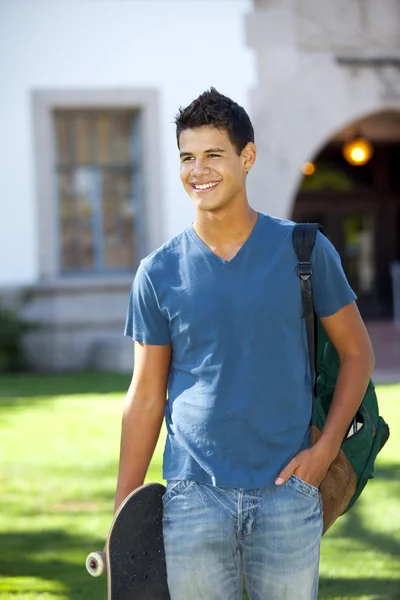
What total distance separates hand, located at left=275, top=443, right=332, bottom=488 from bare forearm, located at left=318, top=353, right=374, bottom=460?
3 centimetres

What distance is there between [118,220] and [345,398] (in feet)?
37.2

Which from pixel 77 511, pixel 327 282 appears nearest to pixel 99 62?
pixel 77 511

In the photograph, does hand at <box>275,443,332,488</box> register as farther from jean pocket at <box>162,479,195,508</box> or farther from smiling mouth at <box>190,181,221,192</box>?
smiling mouth at <box>190,181,221,192</box>

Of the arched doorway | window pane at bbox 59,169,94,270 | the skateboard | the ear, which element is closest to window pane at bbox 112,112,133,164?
window pane at bbox 59,169,94,270

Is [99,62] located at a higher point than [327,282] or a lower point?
higher

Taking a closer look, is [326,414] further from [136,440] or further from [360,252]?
[360,252]

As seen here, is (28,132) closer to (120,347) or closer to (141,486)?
(120,347)

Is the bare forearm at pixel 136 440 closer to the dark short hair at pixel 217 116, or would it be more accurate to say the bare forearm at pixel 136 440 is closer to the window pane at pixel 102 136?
the dark short hair at pixel 217 116

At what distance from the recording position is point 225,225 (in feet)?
8.63

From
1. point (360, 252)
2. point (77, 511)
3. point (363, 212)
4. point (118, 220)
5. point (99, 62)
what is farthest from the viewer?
point (360, 252)

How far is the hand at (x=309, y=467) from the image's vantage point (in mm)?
2471

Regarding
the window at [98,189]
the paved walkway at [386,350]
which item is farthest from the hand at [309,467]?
the window at [98,189]

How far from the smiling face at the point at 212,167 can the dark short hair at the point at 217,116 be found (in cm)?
1

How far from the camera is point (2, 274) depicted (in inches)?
516
